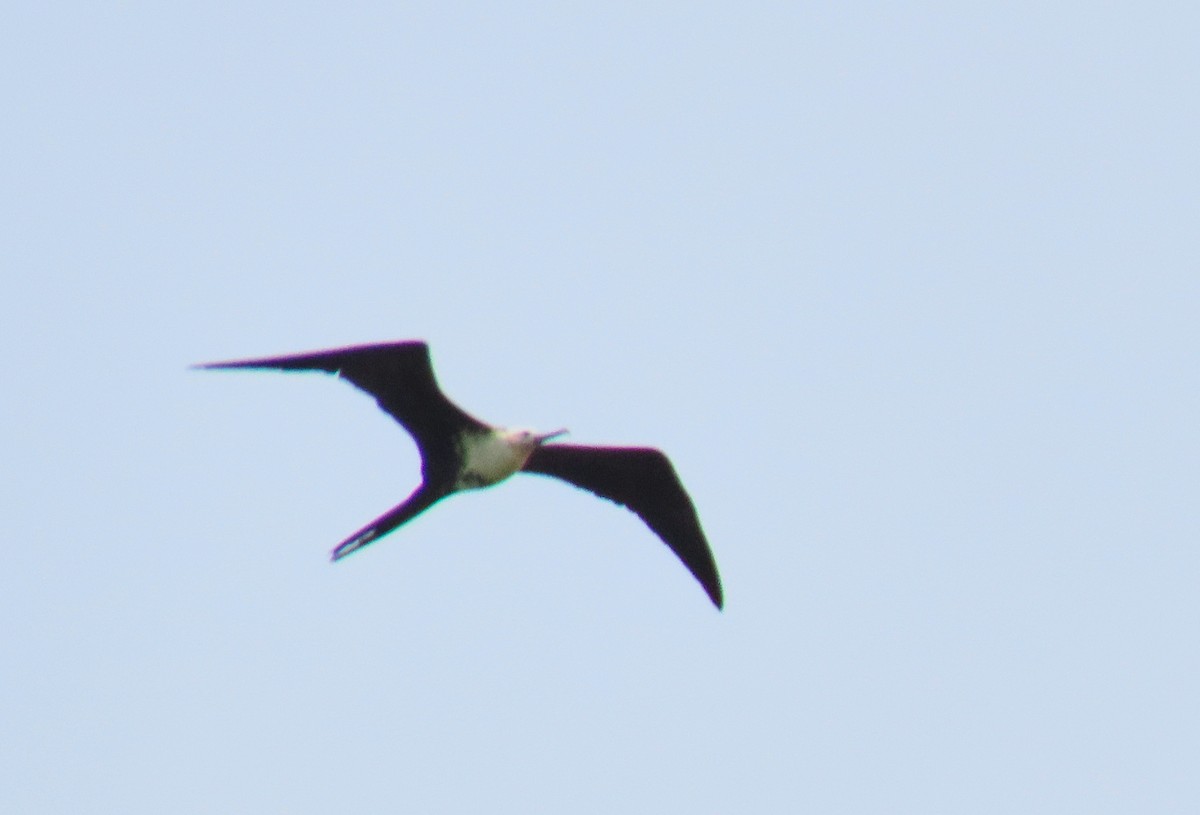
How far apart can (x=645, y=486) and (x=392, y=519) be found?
1750 millimetres

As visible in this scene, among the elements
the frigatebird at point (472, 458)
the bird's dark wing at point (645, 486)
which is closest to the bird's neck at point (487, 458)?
the frigatebird at point (472, 458)

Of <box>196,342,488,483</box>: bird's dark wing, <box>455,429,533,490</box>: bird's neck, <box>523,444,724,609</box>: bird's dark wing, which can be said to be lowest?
<box>523,444,724,609</box>: bird's dark wing

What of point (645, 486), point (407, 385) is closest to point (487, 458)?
point (407, 385)

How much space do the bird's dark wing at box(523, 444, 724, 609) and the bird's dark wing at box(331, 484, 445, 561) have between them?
2.91 ft

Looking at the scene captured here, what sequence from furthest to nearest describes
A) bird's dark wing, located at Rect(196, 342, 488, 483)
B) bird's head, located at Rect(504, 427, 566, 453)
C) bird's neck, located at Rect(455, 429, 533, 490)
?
bird's head, located at Rect(504, 427, 566, 453) → bird's neck, located at Rect(455, 429, 533, 490) → bird's dark wing, located at Rect(196, 342, 488, 483)

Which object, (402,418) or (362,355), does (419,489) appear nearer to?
(402,418)

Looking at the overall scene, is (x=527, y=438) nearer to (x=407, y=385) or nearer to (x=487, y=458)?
(x=487, y=458)

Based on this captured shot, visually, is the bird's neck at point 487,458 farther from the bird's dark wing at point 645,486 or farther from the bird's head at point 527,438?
the bird's dark wing at point 645,486

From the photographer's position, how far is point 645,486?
8.58 m

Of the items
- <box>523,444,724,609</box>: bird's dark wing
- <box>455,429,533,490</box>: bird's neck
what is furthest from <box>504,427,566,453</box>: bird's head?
<box>523,444,724,609</box>: bird's dark wing

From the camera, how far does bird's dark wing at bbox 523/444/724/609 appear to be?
8359 mm

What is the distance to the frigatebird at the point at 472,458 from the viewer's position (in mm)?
7012

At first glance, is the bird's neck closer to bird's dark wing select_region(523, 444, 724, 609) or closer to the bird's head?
the bird's head

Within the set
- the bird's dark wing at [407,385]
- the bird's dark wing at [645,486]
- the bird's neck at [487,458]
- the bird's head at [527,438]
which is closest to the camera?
the bird's dark wing at [407,385]
